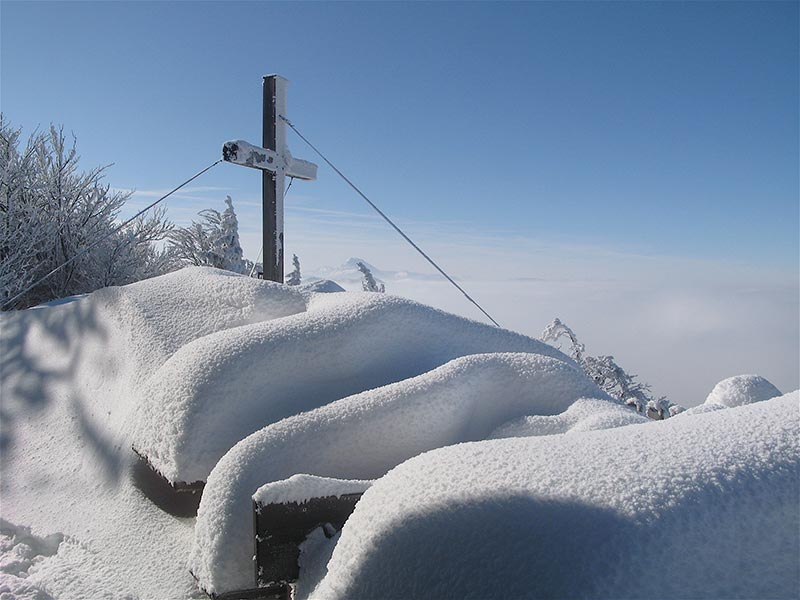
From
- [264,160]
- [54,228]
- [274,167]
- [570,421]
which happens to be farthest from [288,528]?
[54,228]

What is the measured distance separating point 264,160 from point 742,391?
17.3ft

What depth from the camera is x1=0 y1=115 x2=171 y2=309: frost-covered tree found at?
7250 millimetres

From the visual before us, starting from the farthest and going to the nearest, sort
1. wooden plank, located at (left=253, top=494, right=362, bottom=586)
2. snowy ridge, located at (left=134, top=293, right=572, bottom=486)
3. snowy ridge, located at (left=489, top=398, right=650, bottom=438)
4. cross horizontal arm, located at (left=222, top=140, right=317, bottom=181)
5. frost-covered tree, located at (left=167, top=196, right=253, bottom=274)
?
frost-covered tree, located at (left=167, top=196, right=253, bottom=274) → cross horizontal arm, located at (left=222, top=140, right=317, bottom=181) → snowy ridge, located at (left=134, top=293, right=572, bottom=486) → snowy ridge, located at (left=489, top=398, right=650, bottom=438) → wooden plank, located at (left=253, top=494, right=362, bottom=586)

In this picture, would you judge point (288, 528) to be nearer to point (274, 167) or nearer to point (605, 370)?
point (274, 167)

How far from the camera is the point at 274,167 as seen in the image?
681 cm

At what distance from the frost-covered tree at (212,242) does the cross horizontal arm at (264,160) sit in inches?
152

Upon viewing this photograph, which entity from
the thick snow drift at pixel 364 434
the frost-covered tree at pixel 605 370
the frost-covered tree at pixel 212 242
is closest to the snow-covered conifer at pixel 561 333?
the frost-covered tree at pixel 605 370

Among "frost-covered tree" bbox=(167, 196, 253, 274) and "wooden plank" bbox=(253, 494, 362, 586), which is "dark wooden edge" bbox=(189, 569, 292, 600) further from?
"frost-covered tree" bbox=(167, 196, 253, 274)

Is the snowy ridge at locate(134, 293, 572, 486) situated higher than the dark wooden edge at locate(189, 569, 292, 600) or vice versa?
the snowy ridge at locate(134, 293, 572, 486)

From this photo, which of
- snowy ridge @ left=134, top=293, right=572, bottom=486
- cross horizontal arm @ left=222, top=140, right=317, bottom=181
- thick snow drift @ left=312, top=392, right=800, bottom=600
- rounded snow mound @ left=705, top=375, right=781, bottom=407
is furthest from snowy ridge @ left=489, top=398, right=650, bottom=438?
cross horizontal arm @ left=222, top=140, right=317, bottom=181

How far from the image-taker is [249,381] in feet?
7.75

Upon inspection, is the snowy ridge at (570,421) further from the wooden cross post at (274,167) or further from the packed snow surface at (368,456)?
the wooden cross post at (274,167)

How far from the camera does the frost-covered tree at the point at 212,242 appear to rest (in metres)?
10.6

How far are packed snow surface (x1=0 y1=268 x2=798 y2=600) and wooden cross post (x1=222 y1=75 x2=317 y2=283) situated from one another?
3.06m
